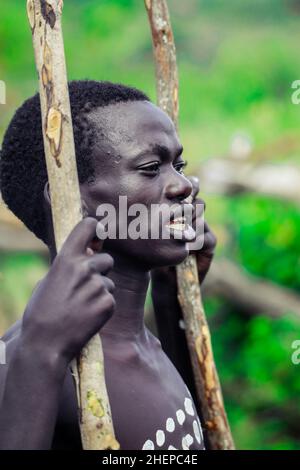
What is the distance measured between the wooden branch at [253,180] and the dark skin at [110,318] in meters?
4.12

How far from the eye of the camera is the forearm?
1.93 metres

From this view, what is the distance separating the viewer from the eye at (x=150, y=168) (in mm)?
2326

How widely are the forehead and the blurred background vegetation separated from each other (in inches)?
141

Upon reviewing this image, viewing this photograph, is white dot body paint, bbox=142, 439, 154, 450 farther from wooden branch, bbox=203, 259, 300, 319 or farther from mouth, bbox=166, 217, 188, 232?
wooden branch, bbox=203, 259, 300, 319

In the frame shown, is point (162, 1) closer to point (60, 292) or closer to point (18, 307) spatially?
point (60, 292)

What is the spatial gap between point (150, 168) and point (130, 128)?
0.12 meters

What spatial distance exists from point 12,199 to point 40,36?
1.93ft

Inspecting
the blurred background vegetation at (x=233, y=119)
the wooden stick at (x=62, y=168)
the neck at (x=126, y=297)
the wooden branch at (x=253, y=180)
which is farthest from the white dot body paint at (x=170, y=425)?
the wooden branch at (x=253, y=180)

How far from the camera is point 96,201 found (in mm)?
2352

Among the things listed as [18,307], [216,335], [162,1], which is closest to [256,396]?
[216,335]

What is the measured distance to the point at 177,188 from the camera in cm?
233

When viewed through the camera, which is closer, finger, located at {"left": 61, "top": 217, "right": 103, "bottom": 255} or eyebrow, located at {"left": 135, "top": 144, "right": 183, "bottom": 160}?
finger, located at {"left": 61, "top": 217, "right": 103, "bottom": 255}

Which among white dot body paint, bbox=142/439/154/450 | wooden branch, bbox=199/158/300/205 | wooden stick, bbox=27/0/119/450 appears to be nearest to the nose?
wooden stick, bbox=27/0/119/450

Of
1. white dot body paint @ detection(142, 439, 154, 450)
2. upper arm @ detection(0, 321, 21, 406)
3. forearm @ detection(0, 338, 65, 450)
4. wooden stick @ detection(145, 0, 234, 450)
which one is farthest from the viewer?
wooden stick @ detection(145, 0, 234, 450)
